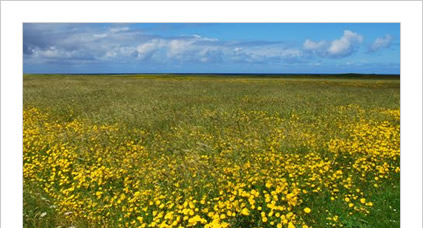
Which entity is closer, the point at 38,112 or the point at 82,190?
the point at 82,190

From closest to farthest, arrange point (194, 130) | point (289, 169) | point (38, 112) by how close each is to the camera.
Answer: point (289, 169) → point (194, 130) → point (38, 112)

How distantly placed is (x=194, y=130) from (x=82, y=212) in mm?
4197

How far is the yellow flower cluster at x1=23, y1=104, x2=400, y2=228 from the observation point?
438cm

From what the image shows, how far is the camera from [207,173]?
215 inches

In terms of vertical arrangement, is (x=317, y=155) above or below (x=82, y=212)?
above

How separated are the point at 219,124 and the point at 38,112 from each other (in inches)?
312

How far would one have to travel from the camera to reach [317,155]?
19.8 ft

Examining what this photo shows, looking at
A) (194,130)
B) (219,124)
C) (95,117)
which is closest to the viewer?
(194,130)

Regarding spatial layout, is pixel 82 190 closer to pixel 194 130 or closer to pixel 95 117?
pixel 194 130

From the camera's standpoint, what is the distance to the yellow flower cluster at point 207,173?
4383 mm

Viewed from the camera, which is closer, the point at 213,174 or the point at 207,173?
the point at 213,174
